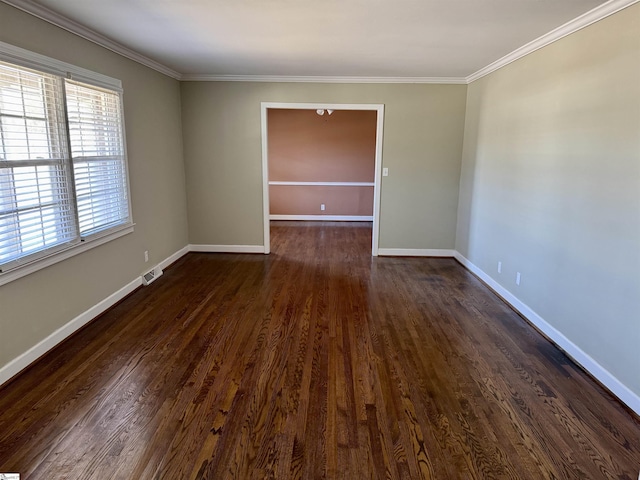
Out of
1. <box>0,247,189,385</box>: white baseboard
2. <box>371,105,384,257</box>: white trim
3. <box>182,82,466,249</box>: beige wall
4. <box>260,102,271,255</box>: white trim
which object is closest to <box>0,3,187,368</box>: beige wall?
<box>0,247,189,385</box>: white baseboard

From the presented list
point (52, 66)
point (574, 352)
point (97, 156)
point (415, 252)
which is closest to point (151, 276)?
point (97, 156)

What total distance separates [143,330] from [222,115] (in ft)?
10.2

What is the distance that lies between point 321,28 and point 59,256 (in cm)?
261

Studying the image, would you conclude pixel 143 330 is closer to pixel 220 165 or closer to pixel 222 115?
pixel 220 165

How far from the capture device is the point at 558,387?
2492 mm

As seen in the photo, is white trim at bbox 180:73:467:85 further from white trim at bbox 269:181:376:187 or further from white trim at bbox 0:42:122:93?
white trim at bbox 269:181:376:187

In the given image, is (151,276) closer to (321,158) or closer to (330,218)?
(330,218)

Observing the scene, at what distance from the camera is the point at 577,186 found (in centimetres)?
283

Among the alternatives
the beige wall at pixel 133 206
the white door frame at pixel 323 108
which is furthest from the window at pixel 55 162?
the white door frame at pixel 323 108

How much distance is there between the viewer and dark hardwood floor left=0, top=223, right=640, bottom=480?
6.12 feet

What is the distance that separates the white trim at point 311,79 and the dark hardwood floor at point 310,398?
2870mm

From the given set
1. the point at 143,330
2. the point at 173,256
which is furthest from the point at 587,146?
the point at 173,256

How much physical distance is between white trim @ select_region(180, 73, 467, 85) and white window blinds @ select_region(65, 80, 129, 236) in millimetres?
1638

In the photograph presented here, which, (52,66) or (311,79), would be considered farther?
(311,79)
